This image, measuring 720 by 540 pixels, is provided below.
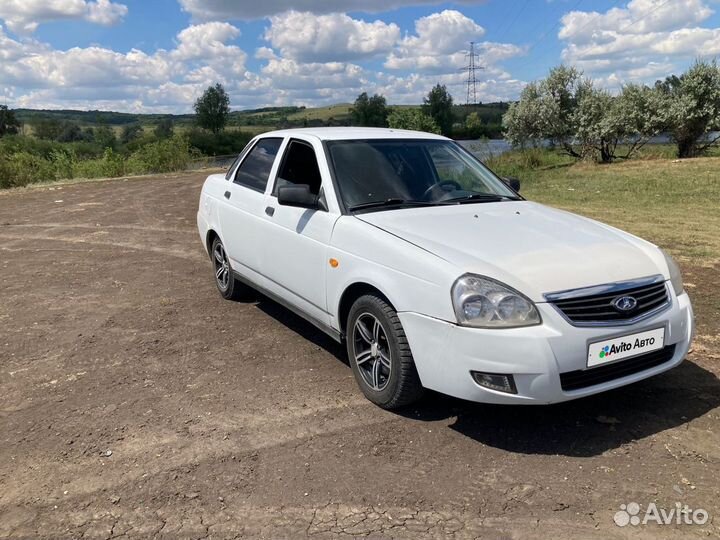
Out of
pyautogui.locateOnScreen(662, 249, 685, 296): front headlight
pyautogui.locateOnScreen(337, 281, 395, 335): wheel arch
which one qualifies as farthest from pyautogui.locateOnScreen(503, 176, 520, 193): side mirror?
pyautogui.locateOnScreen(337, 281, 395, 335): wheel arch

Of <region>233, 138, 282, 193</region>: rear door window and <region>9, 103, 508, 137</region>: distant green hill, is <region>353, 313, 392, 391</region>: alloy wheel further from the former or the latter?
<region>9, 103, 508, 137</region>: distant green hill

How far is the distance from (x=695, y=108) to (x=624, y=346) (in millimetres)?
27542

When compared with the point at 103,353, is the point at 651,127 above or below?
above

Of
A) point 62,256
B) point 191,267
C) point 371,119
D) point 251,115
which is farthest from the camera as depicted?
point 251,115

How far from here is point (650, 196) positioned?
46.3ft

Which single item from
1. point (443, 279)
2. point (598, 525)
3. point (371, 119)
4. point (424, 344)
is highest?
point (371, 119)

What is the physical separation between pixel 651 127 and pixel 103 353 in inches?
1110

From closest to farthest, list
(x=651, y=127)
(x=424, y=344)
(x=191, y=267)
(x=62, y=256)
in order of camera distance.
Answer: (x=424, y=344), (x=191, y=267), (x=62, y=256), (x=651, y=127)

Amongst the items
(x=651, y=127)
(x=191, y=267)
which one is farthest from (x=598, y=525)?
(x=651, y=127)

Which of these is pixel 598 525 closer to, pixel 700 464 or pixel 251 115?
pixel 700 464

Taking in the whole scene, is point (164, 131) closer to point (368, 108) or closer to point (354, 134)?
point (368, 108)

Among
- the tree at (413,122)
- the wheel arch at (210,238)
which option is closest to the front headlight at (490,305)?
the wheel arch at (210,238)

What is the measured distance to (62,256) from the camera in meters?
8.83

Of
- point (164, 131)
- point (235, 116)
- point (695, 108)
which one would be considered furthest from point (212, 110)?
point (695, 108)
